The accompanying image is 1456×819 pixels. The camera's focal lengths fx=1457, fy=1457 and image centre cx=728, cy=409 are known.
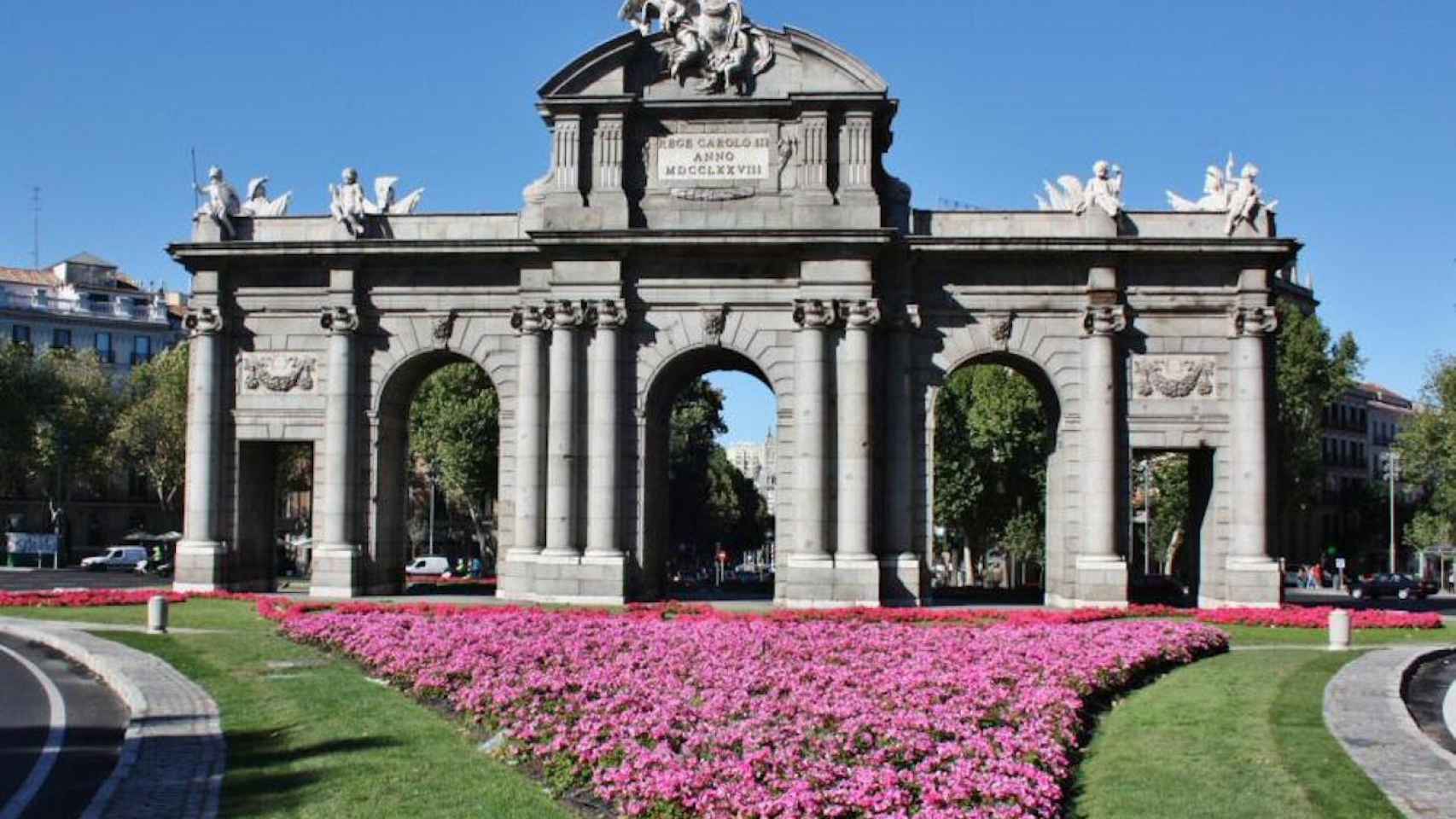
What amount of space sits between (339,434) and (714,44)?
16.8 metres

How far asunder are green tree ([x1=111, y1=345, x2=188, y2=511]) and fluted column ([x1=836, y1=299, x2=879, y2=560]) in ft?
188

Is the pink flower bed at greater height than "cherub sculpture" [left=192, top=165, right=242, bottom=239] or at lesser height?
lesser

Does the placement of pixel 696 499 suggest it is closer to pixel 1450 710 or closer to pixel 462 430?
pixel 462 430

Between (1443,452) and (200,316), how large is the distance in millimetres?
64018

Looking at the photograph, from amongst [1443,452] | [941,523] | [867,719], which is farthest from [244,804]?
[1443,452]

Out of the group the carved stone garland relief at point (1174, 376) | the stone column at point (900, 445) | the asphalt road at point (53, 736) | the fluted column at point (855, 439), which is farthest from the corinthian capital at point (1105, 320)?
the asphalt road at point (53, 736)

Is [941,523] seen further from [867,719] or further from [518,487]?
[867,719]

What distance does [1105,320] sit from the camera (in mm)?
43625

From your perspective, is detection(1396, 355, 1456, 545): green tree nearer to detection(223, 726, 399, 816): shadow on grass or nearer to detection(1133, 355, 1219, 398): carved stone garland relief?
detection(1133, 355, 1219, 398): carved stone garland relief

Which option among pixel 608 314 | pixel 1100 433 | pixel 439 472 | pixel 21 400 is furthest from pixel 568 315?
pixel 21 400

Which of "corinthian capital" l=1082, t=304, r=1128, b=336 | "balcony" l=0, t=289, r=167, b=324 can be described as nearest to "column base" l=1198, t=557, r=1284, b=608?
"corinthian capital" l=1082, t=304, r=1128, b=336

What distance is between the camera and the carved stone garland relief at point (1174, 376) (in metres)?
44.2

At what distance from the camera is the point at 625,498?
4425cm

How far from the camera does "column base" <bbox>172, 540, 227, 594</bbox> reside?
45.5 meters
